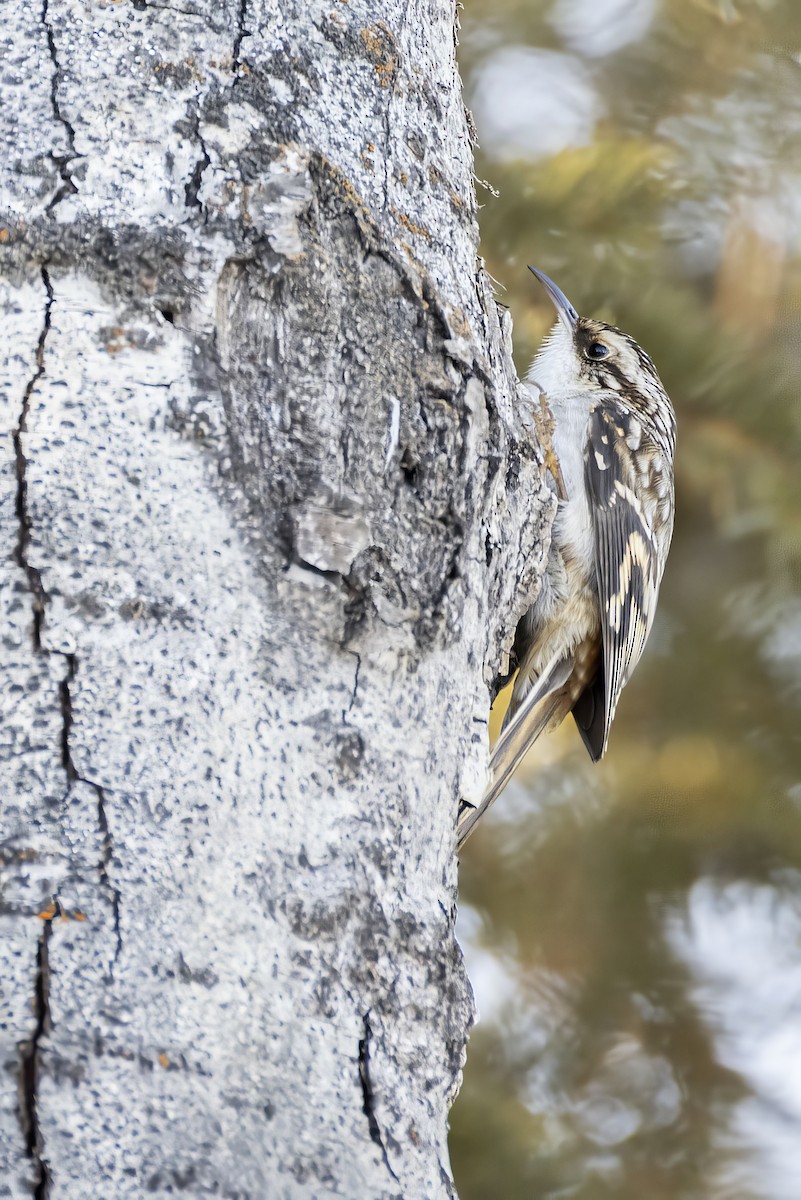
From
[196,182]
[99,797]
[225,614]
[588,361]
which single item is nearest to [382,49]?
[196,182]

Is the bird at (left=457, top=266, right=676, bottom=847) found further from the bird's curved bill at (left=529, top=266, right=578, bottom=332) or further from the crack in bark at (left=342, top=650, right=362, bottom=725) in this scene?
the crack in bark at (left=342, top=650, right=362, bottom=725)

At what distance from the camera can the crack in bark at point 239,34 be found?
1106 millimetres

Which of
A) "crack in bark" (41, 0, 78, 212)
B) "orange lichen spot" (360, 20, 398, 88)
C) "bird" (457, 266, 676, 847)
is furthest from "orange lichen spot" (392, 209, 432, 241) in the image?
"bird" (457, 266, 676, 847)

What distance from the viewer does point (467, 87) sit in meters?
2.51

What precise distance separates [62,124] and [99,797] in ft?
1.91

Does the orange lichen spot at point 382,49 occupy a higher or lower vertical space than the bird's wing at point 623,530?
higher

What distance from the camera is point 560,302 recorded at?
7.88 ft

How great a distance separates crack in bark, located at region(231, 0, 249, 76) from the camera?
1.11 m

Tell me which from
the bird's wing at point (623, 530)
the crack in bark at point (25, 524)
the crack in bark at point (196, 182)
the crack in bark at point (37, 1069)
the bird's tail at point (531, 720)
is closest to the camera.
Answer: the crack in bark at point (37, 1069)

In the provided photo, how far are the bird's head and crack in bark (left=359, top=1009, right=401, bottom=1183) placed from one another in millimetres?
1725

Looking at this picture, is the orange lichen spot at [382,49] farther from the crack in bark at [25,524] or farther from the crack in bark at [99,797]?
the crack in bark at [99,797]

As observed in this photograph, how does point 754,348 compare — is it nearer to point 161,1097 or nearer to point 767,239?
point 767,239

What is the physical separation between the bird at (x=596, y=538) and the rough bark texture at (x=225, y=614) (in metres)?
1.12

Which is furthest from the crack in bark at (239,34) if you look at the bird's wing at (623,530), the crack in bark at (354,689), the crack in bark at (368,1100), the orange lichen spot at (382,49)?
the bird's wing at (623,530)
